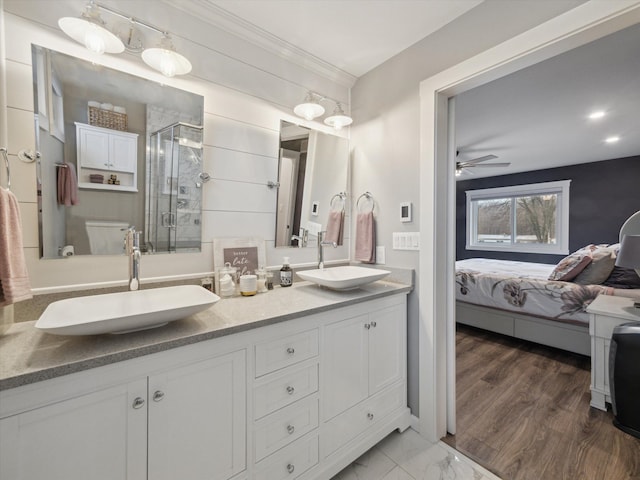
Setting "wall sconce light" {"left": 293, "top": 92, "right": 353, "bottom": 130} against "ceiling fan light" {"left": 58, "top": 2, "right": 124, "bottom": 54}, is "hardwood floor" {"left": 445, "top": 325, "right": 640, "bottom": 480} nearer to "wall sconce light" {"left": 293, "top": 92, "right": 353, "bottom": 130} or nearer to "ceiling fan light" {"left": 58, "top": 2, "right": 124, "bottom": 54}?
"wall sconce light" {"left": 293, "top": 92, "right": 353, "bottom": 130}

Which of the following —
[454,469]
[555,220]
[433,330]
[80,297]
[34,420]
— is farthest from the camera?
[555,220]

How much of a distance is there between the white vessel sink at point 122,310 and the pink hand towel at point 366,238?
116cm

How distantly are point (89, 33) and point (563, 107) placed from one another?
359cm

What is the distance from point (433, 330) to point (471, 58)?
1.54 metres

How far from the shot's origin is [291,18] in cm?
155

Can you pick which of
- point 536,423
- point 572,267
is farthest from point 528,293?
point 536,423

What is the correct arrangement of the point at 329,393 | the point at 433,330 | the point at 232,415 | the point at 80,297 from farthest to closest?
the point at 433,330
the point at 329,393
the point at 80,297
the point at 232,415

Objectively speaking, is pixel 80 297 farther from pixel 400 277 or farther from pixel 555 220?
pixel 555 220

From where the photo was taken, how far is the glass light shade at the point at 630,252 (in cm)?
185

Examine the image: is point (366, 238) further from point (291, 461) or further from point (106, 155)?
point (106, 155)

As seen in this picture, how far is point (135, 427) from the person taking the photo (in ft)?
2.82

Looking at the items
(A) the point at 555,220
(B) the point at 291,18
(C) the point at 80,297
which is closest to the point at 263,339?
(C) the point at 80,297

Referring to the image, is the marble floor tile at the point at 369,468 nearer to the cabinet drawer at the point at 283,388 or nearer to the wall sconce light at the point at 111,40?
the cabinet drawer at the point at 283,388

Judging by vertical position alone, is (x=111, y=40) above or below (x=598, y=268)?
above
